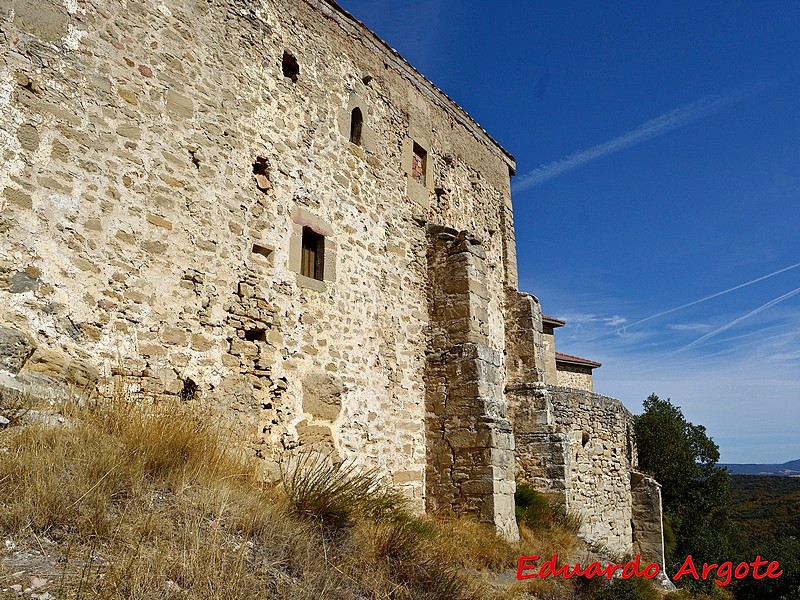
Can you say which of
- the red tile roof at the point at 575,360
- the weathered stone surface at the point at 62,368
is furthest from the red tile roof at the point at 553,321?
the weathered stone surface at the point at 62,368

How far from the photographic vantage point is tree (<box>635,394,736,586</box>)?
21875 millimetres

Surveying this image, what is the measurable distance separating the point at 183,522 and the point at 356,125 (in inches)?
264

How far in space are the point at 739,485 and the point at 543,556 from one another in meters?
76.7

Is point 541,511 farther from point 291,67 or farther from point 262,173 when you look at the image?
point 291,67

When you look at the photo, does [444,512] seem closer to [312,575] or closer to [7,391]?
[312,575]

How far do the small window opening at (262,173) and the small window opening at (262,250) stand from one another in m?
0.72

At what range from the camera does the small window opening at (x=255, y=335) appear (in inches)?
267

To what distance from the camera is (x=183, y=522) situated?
388cm

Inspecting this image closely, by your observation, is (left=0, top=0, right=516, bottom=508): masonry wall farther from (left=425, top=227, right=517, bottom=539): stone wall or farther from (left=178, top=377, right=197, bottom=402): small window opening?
(left=425, top=227, right=517, bottom=539): stone wall

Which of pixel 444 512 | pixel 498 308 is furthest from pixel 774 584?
pixel 444 512

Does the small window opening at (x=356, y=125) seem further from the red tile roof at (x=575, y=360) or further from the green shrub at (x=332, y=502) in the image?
the red tile roof at (x=575, y=360)

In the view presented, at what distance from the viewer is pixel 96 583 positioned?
2977 mm

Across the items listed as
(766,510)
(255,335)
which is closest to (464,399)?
(255,335)

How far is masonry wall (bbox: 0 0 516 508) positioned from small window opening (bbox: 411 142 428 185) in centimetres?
17
